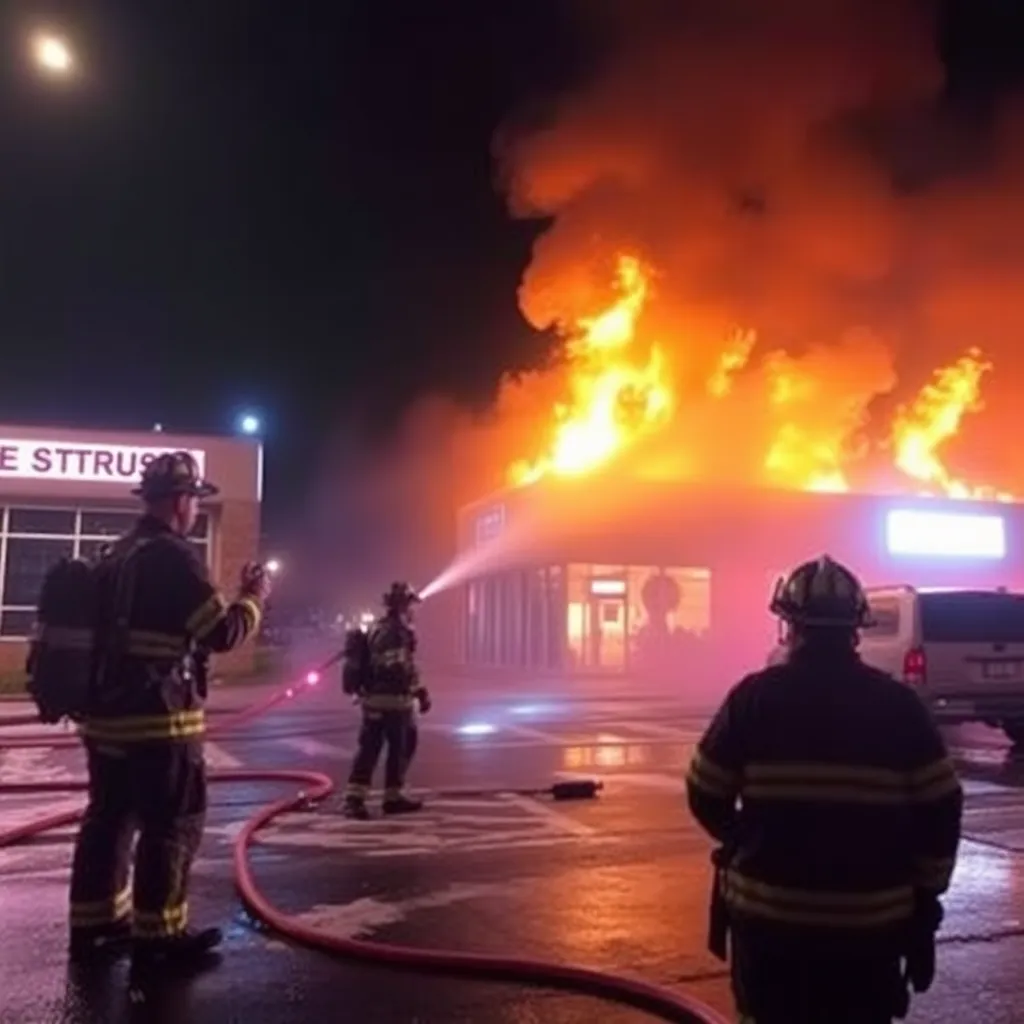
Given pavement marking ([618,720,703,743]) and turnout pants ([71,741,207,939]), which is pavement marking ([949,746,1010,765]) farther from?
turnout pants ([71,741,207,939])

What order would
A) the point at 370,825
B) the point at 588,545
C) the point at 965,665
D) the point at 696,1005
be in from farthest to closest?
the point at 588,545 → the point at 965,665 → the point at 370,825 → the point at 696,1005

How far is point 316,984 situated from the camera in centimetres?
438

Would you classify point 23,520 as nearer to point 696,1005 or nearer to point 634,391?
point 634,391

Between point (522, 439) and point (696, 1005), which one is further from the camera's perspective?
point (522, 439)

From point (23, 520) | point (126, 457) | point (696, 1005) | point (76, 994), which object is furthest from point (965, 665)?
point (23, 520)

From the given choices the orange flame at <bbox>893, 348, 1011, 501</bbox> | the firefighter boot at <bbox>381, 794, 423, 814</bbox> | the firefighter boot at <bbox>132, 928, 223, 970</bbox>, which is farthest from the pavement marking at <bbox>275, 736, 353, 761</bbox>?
the orange flame at <bbox>893, 348, 1011, 501</bbox>

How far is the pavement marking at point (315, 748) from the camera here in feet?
40.6

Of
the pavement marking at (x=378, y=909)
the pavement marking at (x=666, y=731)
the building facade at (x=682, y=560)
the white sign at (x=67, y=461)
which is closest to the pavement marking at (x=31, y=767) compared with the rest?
the pavement marking at (x=378, y=909)

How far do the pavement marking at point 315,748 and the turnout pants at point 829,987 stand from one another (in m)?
9.91

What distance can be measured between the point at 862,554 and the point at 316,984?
3145 centimetres

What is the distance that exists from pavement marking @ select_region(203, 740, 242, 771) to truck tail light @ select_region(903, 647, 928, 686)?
680 cm

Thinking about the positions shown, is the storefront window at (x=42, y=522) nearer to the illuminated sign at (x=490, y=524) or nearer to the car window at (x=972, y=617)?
the illuminated sign at (x=490, y=524)

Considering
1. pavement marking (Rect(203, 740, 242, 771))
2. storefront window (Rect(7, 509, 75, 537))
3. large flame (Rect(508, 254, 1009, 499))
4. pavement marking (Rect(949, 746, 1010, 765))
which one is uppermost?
large flame (Rect(508, 254, 1009, 499))

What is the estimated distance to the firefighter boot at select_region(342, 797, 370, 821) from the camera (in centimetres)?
816
